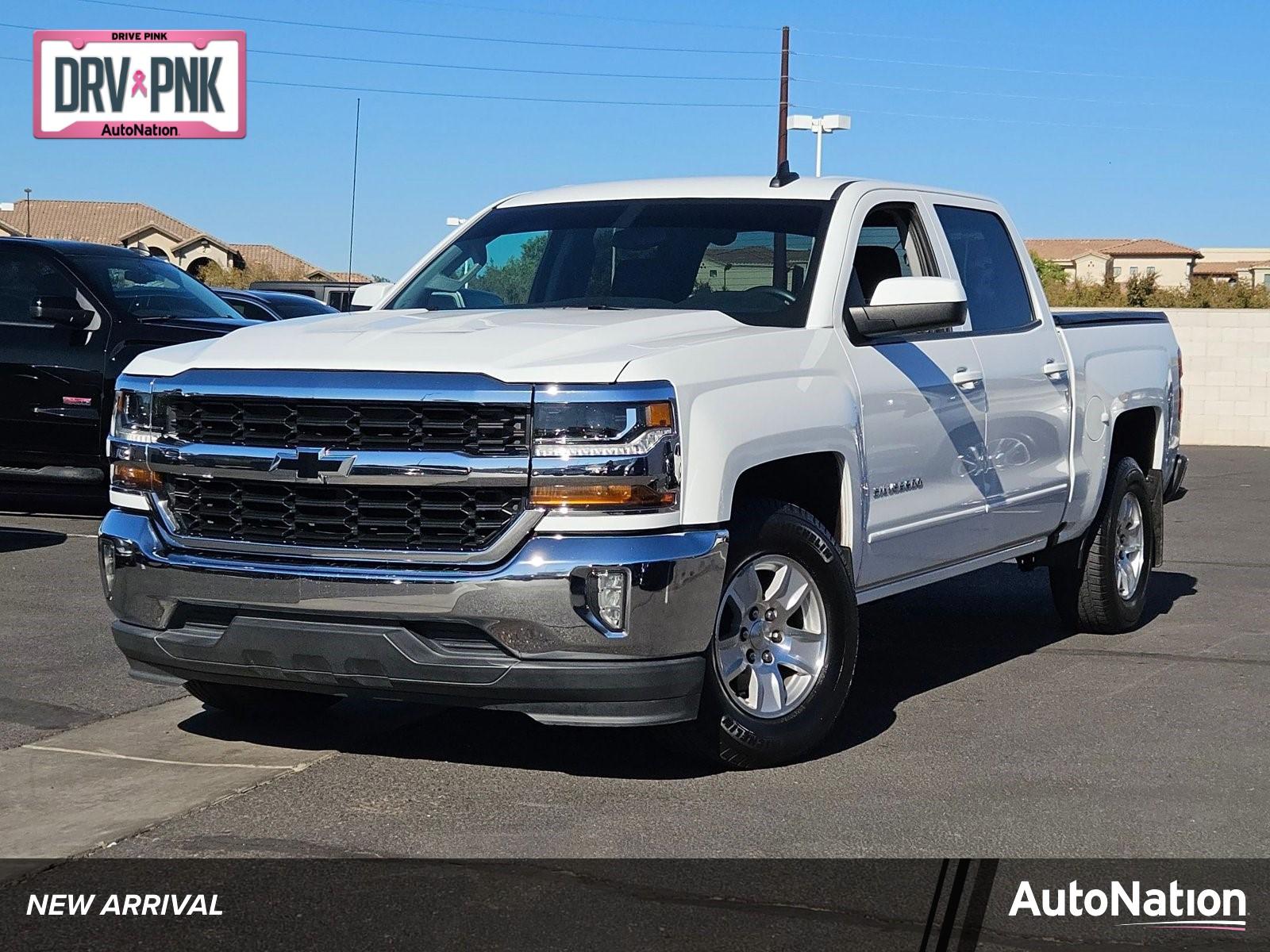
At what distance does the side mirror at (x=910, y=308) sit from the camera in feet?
19.9

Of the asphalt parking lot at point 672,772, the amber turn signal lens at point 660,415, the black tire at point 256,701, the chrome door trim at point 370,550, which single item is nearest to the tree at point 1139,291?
the asphalt parking lot at point 672,772

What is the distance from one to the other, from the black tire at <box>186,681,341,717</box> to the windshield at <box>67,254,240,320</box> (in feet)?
20.4

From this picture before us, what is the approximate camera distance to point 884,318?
243 inches

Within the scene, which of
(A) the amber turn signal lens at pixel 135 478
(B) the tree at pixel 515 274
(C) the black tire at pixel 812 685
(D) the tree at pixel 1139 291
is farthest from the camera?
(D) the tree at pixel 1139 291

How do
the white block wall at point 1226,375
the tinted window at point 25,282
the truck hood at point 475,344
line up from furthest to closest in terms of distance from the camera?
the white block wall at point 1226,375 < the tinted window at point 25,282 < the truck hood at point 475,344

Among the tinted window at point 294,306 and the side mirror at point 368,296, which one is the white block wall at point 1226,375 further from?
the side mirror at point 368,296

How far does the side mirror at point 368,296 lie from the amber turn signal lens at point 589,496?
238cm

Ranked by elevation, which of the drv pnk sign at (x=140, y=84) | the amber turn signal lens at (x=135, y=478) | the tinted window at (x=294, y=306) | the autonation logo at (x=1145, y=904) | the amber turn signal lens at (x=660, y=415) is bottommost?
the autonation logo at (x=1145, y=904)

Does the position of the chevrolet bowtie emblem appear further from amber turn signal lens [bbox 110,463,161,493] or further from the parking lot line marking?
the parking lot line marking

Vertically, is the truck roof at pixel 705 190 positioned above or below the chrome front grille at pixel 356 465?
above

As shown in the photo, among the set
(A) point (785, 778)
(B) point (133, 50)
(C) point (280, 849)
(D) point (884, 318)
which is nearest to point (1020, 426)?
(D) point (884, 318)

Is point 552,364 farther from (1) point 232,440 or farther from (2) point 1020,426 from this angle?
(2) point 1020,426

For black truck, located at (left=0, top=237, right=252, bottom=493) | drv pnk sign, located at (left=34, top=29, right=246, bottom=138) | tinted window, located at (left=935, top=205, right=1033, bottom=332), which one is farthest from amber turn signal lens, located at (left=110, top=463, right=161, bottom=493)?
drv pnk sign, located at (left=34, top=29, right=246, bottom=138)

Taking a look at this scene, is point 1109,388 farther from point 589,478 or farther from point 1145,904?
point 1145,904
